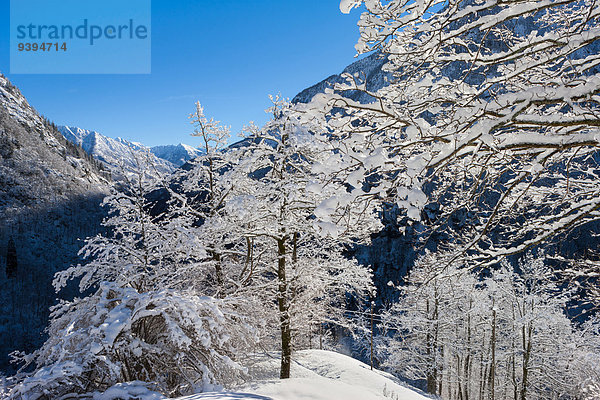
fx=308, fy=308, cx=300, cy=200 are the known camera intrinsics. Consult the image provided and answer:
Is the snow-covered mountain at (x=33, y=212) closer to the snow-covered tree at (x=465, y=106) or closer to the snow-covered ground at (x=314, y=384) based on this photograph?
the snow-covered ground at (x=314, y=384)

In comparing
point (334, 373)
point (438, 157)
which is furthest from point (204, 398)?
point (334, 373)

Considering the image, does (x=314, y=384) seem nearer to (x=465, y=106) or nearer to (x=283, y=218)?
(x=283, y=218)

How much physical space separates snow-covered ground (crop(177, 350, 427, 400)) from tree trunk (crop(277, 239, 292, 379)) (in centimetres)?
31

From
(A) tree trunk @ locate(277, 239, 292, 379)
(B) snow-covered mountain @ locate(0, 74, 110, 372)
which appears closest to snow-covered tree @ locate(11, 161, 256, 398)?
(A) tree trunk @ locate(277, 239, 292, 379)

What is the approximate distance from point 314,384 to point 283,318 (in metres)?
3.37

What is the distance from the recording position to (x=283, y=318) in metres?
7.47

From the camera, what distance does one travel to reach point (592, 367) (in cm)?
1445

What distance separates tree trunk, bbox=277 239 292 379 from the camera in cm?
704

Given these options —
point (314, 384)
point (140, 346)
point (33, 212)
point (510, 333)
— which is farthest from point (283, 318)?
point (33, 212)

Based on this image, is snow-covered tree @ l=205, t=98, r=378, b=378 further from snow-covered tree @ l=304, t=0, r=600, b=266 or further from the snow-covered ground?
snow-covered tree @ l=304, t=0, r=600, b=266

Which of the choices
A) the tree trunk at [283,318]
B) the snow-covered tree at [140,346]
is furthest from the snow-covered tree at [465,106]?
the tree trunk at [283,318]

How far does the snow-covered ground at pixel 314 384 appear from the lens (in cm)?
366

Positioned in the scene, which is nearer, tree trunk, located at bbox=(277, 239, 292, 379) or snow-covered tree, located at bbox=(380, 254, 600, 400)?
tree trunk, located at bbox=(277, 239, 292, 379)

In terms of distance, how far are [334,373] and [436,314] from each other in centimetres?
1065
